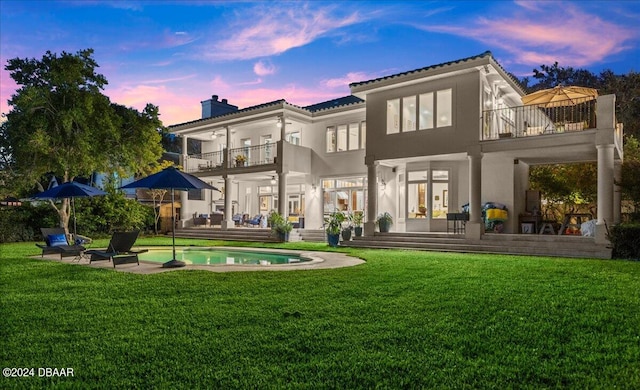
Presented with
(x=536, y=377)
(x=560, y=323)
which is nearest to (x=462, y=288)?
(x=560, y=323)

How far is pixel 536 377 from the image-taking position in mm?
3525

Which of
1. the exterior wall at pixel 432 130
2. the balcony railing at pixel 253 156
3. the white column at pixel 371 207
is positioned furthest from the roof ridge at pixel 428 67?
the balcony railing at pixel 253 156

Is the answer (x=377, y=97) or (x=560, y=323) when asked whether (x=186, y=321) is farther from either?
(x=377, y=97)

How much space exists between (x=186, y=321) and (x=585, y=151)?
15.0 meters

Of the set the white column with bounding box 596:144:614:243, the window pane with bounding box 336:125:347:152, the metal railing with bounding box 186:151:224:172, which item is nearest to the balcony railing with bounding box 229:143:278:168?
the metal railing with bounding box 186:151:224:172

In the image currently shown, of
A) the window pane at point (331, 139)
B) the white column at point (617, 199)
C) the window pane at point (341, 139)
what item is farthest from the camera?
the window pane at point (331, 139)

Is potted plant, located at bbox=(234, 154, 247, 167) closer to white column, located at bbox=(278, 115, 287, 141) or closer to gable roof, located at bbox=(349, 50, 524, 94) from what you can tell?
white column, located at bbox=(278, 115, 287, 141)

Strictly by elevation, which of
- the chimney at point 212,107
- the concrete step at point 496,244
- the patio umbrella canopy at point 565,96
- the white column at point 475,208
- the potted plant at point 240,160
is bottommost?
the concrete step at point 496,244

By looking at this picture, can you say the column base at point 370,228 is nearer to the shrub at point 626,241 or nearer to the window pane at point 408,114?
the window pane at point 408,114

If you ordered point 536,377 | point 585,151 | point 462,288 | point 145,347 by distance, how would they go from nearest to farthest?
point 536,377, point 145,347, point 462,288, point 585,151

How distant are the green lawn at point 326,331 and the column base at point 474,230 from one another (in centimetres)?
684

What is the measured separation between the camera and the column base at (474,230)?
1523 centimetres

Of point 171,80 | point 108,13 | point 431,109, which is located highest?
point 108,13

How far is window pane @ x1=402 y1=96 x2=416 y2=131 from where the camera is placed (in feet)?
58.9
